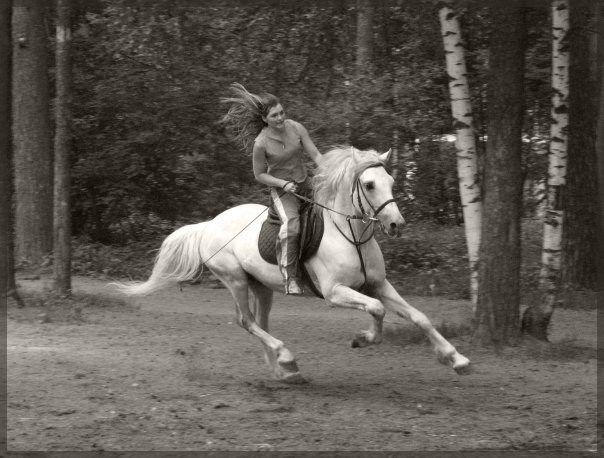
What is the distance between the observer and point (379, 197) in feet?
29.7

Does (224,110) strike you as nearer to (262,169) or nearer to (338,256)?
(262,169)

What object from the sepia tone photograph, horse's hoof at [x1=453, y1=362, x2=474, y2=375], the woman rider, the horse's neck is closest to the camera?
the sepia tone photograph

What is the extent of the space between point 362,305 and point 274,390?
4.05 ft

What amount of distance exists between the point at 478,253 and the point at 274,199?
316 cm

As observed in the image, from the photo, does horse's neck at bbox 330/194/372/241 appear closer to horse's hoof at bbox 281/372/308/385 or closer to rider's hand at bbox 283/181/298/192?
rider's hand at bbox 283/181/298/192

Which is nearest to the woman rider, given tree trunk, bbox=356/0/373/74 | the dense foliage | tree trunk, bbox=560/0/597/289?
tree trunk, bbox=560/0/597/289

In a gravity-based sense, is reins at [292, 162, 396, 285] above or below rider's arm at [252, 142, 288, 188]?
below

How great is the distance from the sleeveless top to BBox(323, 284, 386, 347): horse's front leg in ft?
3.98

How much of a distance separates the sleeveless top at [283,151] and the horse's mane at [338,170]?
25 cm

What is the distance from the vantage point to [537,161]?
72.8ft

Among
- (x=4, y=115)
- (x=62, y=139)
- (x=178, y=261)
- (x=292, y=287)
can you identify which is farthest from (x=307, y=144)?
(x=62, y=139)

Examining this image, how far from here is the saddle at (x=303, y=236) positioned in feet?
32.0

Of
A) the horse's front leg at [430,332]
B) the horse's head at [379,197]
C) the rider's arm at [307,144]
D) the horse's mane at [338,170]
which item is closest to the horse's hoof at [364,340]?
→ the horse's front leg at [430,332]

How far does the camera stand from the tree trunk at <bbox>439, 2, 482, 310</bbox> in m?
12.2
